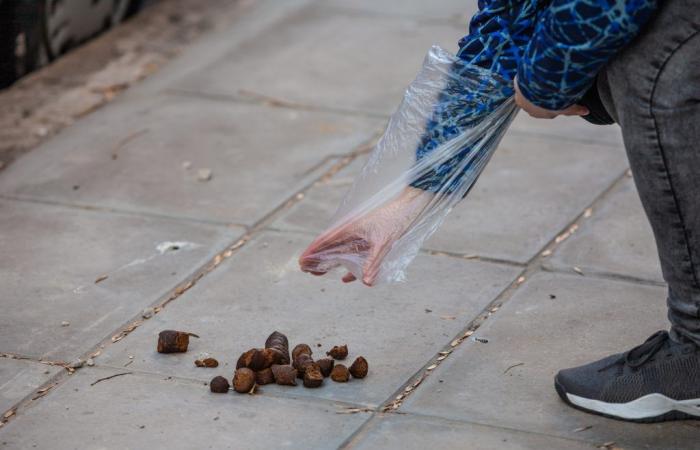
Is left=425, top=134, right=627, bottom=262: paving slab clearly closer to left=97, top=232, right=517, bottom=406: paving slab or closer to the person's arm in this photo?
left=97, top=232, right=517, bottom=406: paving slab

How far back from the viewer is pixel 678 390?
10.4 ft

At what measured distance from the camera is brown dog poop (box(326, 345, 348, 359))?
3.57m

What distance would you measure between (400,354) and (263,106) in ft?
8.16

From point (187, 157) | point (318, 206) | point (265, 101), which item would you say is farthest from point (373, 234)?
point (265, 101)

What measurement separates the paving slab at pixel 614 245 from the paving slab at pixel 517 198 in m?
0.09

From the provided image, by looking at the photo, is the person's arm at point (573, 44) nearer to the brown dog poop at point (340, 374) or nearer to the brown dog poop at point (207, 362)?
the brown dog poop at point (340, 374)

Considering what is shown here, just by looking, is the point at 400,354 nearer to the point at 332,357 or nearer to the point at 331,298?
the point at 332,357

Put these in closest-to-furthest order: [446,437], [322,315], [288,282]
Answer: [446,437] → [322,315] → [288,282]

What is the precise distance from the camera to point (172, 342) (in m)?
3.60

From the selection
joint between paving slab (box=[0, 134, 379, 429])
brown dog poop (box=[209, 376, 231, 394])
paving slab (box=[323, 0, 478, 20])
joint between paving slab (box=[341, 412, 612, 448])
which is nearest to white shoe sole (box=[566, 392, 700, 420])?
joint between paving slab (box=[341, 412, 612, 448])

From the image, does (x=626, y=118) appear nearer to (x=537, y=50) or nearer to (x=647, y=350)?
(x=537, y=50)

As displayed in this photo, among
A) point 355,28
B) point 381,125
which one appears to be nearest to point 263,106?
point 381,125

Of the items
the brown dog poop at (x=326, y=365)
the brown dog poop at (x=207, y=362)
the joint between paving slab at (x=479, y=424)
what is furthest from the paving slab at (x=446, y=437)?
the brown dog poop at (x=207, y=362)

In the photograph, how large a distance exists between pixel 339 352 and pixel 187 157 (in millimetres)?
1916
